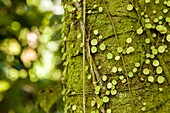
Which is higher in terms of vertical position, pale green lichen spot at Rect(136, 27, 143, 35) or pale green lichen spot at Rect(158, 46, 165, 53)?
pale green lichen spot at Rect(136, 27, 143, 35)

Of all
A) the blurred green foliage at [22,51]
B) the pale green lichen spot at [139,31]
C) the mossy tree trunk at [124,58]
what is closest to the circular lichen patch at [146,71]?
the mossy tree trunk at [124,58]

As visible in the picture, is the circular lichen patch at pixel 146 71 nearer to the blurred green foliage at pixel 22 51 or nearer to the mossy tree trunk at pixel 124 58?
the mossy tree trunk at pixel 124 58

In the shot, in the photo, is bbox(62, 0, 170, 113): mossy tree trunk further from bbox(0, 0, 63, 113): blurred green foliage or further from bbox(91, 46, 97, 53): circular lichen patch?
bbox(0, 0, 63, 113): blurred green foliage

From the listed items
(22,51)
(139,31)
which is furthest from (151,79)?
(22,51)

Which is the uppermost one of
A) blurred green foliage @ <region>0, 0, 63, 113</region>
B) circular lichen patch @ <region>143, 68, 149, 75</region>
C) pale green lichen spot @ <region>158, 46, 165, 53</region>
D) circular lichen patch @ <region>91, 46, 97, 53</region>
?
circular lichen patch @ <region>91, 46, 97, 53</region>

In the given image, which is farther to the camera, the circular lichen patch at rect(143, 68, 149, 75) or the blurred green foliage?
the blurred green foliage

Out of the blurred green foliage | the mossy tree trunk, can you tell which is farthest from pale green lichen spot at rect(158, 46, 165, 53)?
the blurred green foliage
